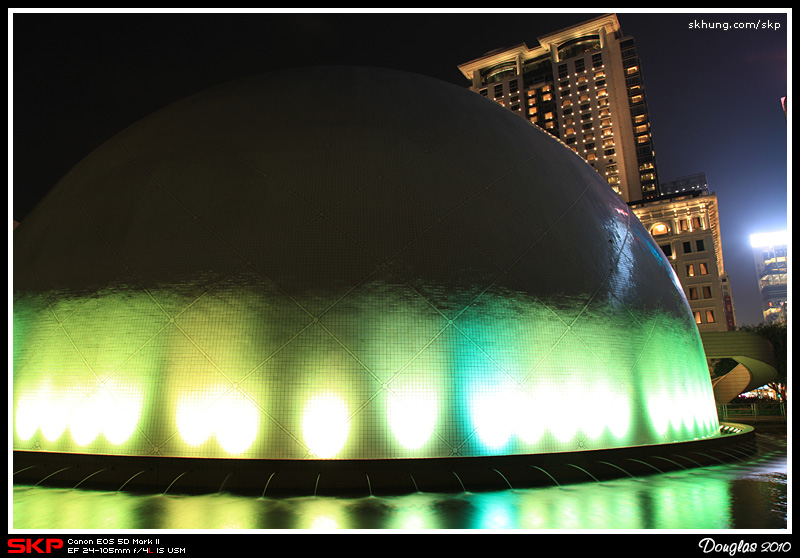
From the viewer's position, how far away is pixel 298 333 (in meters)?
11.5

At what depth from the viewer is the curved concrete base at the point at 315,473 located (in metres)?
10.4

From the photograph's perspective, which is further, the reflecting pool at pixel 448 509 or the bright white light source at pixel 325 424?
the bright white light source at pixel 325 424

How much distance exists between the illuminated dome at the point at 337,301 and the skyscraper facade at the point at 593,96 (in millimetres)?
115722

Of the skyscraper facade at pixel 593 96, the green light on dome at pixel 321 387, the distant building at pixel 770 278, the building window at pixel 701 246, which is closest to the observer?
the green light on dome at pixel 321 387

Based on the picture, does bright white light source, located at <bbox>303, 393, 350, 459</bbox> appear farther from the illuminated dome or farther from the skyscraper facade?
the skyscraper facade

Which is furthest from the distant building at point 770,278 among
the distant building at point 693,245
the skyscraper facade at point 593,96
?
the distant building at point 693,245

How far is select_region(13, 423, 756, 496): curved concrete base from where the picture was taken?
1035cm

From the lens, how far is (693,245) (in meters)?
76.9
